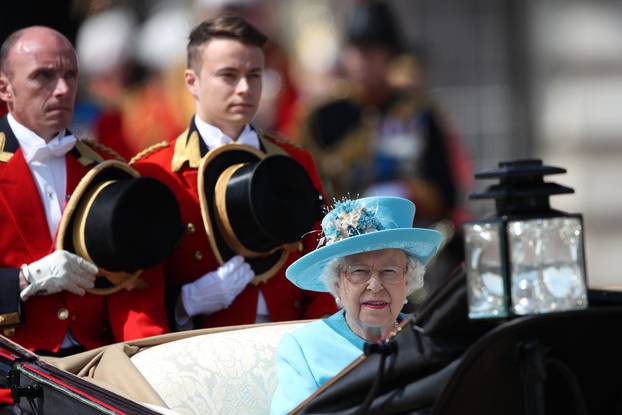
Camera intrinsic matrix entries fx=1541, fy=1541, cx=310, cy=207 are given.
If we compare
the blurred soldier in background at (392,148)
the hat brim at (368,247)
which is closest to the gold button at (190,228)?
the hat brim at (368,247)

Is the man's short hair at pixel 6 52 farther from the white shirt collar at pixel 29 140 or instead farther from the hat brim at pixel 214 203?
the hat brim at pixel 214 203

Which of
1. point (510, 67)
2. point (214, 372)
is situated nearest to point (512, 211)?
point (214, 372)

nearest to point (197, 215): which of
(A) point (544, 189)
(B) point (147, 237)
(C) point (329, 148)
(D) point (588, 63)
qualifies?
(B) point (147, 237)

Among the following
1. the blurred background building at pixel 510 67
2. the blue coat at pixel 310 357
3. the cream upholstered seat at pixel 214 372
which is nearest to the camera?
the blue coat at pixel 310 357

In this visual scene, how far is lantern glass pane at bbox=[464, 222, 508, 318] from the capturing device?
2500 millimetres

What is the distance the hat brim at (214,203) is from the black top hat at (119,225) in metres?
0.16

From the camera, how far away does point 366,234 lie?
3.34 metres

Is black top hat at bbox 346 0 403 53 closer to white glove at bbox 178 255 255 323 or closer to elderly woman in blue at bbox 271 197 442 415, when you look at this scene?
white glove at bbox 178 255 255 323

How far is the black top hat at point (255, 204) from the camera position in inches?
164

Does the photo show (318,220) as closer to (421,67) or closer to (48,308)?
(48,308)

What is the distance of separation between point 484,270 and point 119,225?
1.67 meters

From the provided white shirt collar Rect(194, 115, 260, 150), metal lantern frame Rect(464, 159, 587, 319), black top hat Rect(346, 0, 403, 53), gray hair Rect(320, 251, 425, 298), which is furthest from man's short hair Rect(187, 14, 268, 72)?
black top hat Rect(346, 0, 403, 53)

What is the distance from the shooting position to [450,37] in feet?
40.0

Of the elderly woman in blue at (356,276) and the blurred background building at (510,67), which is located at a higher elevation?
the blurred background building at (510,67)
